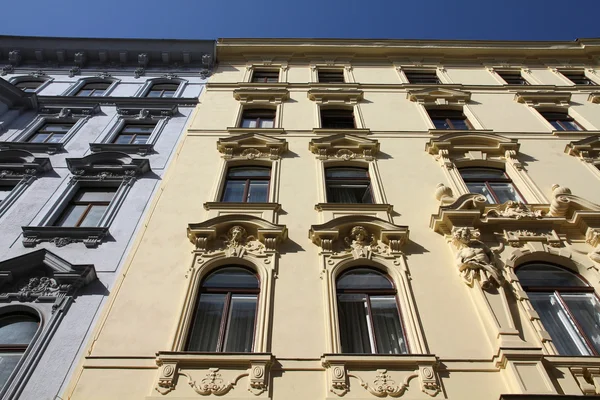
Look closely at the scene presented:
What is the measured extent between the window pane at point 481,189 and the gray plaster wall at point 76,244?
28.3 ft

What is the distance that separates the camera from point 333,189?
12.7 meters

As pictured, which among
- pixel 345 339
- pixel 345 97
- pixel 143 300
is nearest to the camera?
pixel 345 339

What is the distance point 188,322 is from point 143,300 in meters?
1.12

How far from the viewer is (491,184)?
12.9 m

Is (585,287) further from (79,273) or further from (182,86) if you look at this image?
(182,86)

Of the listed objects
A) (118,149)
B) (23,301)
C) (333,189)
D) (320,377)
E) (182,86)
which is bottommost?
(320,377)

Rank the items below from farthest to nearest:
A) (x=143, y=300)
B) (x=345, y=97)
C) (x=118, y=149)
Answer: (x=345, y=97)
(x=118, y=149)
(x=143, y=300)

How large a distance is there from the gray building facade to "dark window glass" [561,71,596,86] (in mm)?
16247

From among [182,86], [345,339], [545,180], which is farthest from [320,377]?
[182,86]

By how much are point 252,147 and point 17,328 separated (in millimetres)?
7764

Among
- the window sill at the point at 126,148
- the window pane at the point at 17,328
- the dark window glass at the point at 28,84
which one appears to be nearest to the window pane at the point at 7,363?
the window pane at the point at 17,328

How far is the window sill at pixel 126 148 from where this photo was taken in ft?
46.1

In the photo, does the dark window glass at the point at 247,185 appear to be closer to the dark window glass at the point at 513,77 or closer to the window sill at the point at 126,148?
the window sill at the point at 126,148

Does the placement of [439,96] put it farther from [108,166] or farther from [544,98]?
[108,166]
